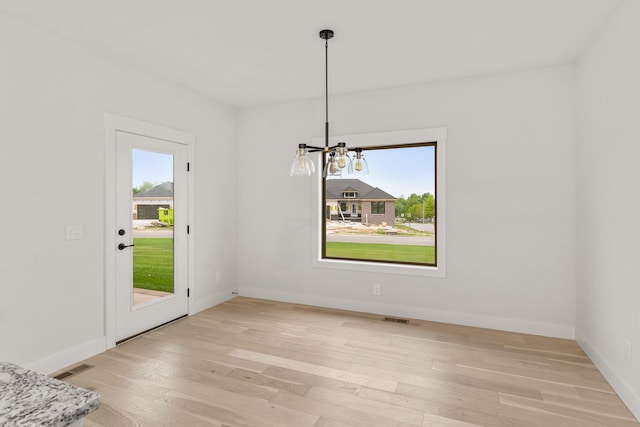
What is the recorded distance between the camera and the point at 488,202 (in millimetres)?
3709

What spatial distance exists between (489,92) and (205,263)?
391 cm

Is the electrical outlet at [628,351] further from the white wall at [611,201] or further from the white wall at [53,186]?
the white wall at [53,186]

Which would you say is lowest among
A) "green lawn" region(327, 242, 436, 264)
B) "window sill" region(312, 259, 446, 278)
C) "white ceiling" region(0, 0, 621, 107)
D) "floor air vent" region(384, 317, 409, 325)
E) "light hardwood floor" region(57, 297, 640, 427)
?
"light hardwood floor" region(57, 297, 640, 427)

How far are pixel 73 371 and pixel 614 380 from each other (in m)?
4.17

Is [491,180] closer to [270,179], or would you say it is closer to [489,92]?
[489,92]

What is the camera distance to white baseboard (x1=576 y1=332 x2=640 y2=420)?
7.29ft

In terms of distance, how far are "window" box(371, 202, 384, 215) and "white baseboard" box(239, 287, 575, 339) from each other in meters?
1.15

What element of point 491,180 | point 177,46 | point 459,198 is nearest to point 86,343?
point 177,46

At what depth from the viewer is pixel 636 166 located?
2246 mm

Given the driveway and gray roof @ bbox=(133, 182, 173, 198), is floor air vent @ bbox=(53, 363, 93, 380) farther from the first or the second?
the driveway

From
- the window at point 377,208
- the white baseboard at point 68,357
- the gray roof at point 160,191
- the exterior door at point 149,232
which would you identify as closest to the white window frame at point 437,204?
the window at point 377,208

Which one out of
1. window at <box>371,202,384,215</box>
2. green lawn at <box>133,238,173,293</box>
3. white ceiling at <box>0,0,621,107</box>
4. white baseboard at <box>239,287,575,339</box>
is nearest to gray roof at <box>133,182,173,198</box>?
green lawn at <box>133,238,173,293</box>

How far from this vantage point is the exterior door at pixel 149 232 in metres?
3.38

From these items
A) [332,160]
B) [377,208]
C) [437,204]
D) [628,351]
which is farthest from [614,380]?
[377,208]
